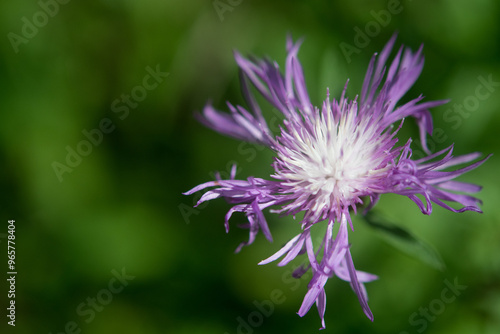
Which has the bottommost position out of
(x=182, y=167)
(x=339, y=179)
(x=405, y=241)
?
(x=405, y=241)

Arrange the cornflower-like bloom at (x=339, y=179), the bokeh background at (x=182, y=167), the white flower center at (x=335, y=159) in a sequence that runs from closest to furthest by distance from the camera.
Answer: the cornflower-like bloom at (x=339, y=179), the white flower center at (x=335, y=159), the bokeh background at (x=182, y=167)

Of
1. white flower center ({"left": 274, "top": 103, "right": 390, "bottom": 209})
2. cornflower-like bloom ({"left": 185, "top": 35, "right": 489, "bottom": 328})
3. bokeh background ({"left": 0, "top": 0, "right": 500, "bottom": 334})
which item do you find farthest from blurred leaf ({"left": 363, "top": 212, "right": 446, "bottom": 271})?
bokeh background ({"left": 0, "top": 0, "right": 500, "bottom": 334})

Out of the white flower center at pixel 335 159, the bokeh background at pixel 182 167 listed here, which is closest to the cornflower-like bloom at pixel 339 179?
the white flower center at pixel 335 159

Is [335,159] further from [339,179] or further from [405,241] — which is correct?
[405,241]

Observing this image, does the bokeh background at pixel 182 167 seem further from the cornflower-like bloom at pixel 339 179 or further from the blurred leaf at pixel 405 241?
the cornflower-like bloom at pixel 339 179

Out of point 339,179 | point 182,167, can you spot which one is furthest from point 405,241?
point 182,167

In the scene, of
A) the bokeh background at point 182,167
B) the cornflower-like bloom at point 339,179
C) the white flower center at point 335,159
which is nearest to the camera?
the cornflower-like bloom at point 339,179
